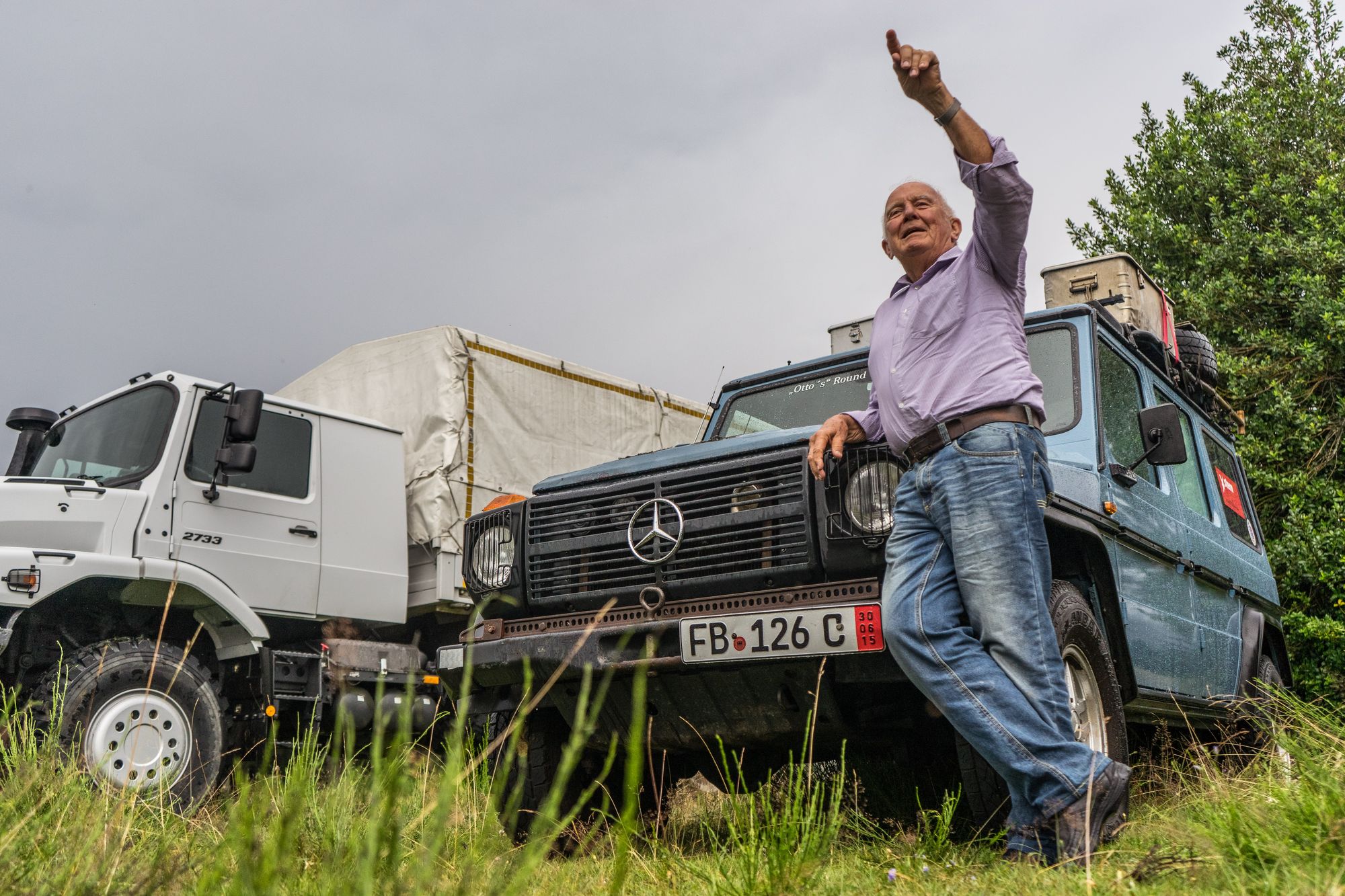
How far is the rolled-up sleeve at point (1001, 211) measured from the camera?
2.91m

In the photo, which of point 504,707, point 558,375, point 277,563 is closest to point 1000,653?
point 504,707

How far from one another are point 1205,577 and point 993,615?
2886mm

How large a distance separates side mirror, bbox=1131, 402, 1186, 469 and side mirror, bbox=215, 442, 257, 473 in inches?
180

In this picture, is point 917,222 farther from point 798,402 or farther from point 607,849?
point 607,849

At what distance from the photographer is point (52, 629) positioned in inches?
225

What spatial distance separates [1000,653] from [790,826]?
78 cm

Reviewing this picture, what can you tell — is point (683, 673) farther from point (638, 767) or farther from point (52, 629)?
point (52, 629)

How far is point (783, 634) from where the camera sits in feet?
10.7

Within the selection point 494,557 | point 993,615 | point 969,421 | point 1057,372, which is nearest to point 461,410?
point 494,557

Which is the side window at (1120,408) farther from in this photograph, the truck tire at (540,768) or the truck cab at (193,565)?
the truck cab at (193,565)

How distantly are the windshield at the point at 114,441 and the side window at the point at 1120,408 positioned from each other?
4946 millimetres

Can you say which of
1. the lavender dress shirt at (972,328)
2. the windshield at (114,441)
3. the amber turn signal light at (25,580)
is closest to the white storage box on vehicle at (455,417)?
the windshield at (114,441)

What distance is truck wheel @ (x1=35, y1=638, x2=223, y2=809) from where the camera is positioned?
5.26 m

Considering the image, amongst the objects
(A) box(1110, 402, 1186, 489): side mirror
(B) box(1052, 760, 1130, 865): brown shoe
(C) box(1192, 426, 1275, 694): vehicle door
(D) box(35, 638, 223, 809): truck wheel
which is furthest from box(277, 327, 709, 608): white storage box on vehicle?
(B) box(1052, 760, 1130, 865): brown shoe
